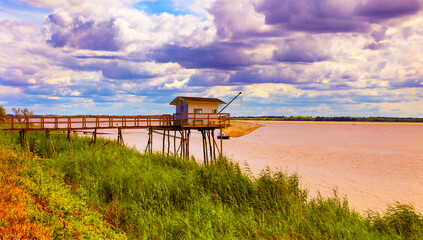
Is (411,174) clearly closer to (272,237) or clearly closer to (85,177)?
(272,237)

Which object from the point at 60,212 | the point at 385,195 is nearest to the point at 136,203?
the point at 60,212

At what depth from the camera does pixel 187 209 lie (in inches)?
410

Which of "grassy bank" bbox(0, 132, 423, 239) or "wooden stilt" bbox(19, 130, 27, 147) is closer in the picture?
"grassy bank" bbox(0, 132, 423, 239)

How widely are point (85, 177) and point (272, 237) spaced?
9158mm

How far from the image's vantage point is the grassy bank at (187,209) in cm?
800

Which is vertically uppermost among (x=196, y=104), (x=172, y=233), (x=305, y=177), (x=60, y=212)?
(x=196, y=104)

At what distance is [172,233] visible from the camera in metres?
8.47

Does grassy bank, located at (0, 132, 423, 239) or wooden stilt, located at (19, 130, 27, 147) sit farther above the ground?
wooden stilt, located at (19, 130, 27, 147)

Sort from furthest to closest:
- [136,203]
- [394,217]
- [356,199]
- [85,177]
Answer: [356,199]
[85,177]
[136,203]
[394,217]

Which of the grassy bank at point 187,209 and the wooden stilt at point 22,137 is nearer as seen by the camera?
the grassy bank at point 187,209

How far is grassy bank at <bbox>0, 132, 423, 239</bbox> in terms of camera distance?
315 inches

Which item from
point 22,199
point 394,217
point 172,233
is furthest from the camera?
point 394,217

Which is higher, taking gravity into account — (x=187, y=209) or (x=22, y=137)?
(x=22, y=137)

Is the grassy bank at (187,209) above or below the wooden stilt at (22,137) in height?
below
